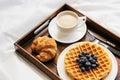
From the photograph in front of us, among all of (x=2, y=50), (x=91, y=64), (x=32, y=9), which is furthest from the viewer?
(x=32, y=9)

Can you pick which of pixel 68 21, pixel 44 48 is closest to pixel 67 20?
pixel 68 21

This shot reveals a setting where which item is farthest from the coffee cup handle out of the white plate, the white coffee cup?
the white plate

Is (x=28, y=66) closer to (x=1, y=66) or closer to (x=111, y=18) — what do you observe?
(x=1, y=66)

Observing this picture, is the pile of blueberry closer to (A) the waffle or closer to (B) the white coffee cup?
(A) the waffle

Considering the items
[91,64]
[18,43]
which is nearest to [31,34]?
[18,43]

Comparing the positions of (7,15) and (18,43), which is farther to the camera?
(7,15)

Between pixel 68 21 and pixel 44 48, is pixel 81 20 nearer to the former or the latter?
pixel 68 21
